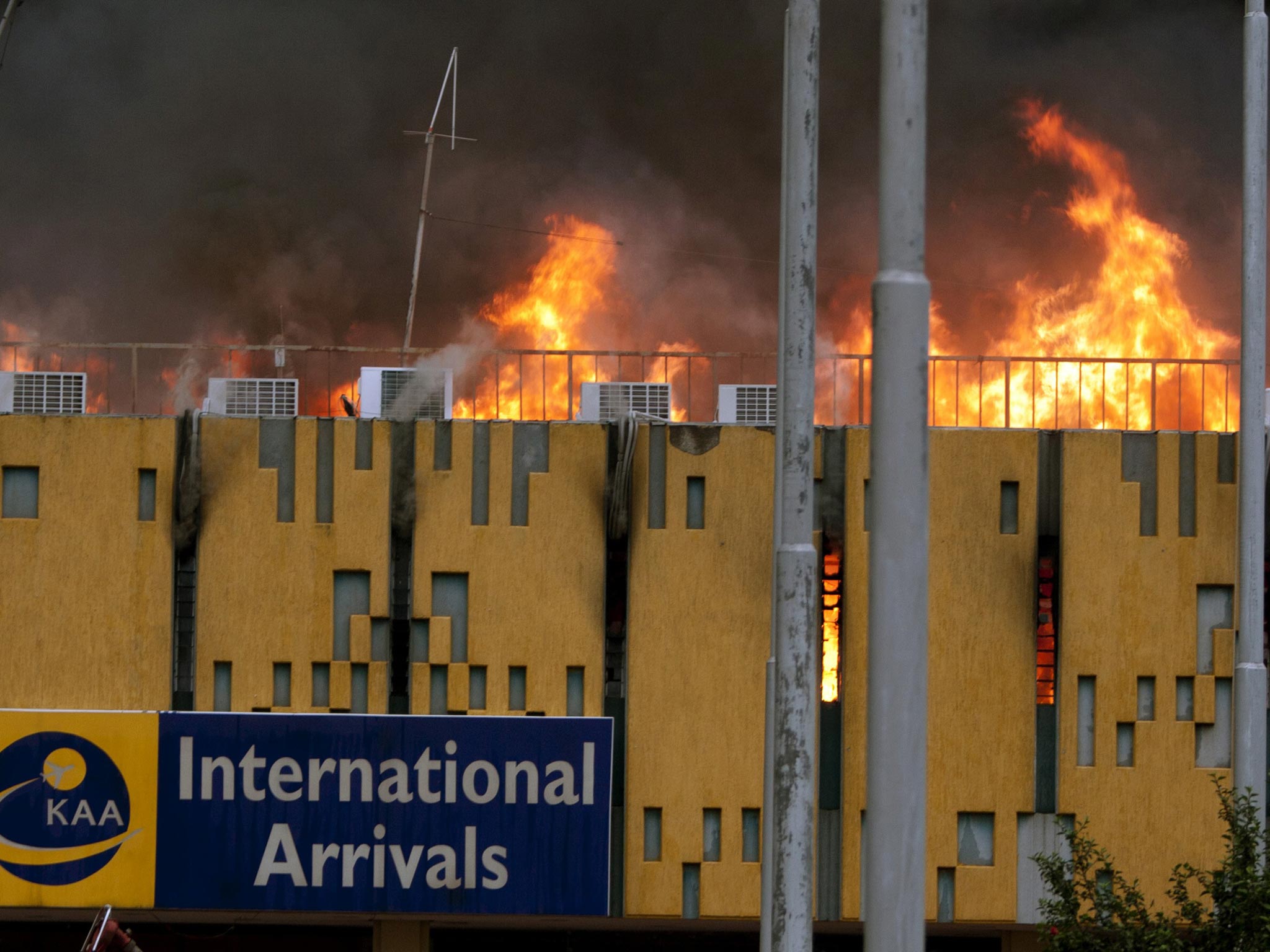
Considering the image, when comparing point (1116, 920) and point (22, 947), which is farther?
point (22, 947)

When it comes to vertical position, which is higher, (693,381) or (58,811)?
(693,381)

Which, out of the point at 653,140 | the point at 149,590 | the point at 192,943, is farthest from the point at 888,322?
the point at 653,140

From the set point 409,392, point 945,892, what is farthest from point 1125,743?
point 409,392

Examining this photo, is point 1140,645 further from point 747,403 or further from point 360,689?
point 360,689

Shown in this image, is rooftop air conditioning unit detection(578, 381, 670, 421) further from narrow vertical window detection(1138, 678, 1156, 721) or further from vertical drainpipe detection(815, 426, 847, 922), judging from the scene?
narrow vertical window detection(1138, 678, 1156, 721)

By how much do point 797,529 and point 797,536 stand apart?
48 mm

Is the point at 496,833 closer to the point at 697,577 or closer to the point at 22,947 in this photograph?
the point at 697,577

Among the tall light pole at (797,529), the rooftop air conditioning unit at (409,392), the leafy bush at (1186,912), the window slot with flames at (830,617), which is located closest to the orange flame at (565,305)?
the rooftop air conditioning unit at (409,392)

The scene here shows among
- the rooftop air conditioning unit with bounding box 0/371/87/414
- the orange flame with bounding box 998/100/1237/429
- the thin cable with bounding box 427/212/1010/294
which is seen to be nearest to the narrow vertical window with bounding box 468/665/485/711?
the rooftop air conditioning unit with bounding box 0/371/87/414

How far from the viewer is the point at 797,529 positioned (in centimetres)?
1014

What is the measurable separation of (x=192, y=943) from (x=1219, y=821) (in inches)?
535

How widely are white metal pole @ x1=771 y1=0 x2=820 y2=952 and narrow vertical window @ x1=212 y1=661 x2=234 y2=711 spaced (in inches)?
403

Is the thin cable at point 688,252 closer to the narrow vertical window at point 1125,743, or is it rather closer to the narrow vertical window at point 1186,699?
the narrow vertical window at point 1186,699

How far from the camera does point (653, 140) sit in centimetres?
2784
